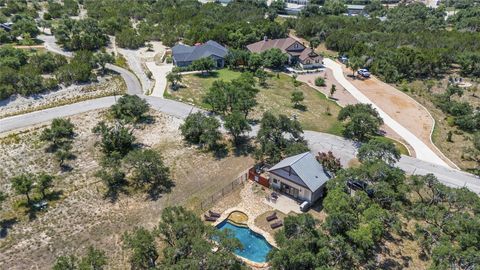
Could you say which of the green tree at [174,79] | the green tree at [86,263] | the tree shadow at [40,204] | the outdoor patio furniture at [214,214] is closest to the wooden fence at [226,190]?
the outdoor patio furniture at [214,214]

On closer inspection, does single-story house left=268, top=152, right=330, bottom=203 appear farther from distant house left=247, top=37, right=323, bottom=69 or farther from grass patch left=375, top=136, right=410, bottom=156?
distant house left=247, top=37, right=323, bottom=69

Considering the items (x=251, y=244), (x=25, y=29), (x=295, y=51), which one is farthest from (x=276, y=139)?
(x=25, y=29)

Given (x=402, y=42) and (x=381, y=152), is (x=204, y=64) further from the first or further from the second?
(x=402, y=42)

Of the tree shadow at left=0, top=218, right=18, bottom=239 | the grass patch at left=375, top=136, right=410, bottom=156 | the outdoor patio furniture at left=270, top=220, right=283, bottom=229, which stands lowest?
the outdoor patio furniture at left=270, top=220, right=283, bottom=229

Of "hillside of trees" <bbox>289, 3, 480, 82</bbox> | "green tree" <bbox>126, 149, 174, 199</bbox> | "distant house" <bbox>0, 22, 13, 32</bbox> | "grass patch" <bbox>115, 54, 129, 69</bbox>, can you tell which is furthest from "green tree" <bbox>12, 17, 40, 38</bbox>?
"hillside of trees" <bbox>289, 3, 480, 82</bbox>

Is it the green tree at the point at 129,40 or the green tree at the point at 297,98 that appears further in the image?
the green tree at the point at 129,40

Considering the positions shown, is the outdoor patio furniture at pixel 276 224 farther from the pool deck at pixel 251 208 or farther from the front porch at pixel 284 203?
the front porch at pixel 284 203
